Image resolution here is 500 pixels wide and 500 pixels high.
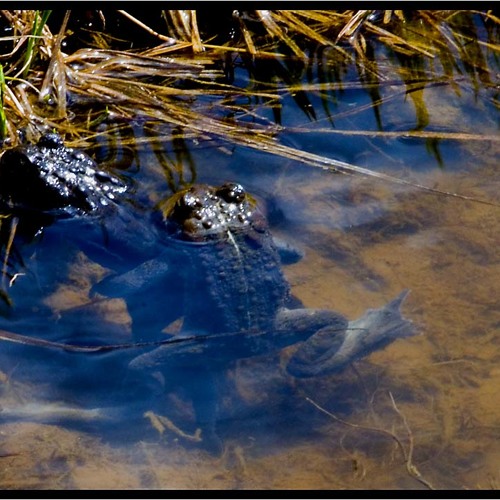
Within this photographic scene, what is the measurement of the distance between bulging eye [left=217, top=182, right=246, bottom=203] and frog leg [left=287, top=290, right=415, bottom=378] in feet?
3.64

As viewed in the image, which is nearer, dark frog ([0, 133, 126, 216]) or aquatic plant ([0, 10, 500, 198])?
Answer: dark frog ([0, 133, 126, 216])

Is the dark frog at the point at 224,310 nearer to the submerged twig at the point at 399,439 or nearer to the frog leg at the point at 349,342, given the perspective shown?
the frog leg at the point at 349,342

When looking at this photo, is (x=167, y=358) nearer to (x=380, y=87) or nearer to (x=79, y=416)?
(x=79, y=416)

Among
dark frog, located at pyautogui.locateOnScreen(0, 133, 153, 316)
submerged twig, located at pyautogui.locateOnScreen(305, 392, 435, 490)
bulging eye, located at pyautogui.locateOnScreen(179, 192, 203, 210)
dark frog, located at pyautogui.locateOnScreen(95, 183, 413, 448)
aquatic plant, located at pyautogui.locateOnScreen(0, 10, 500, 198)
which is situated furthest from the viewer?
aquatic plant, located at pyautogui.locateOnScreen(0, 10, 500, 198)

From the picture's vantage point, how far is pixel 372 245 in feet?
16.6

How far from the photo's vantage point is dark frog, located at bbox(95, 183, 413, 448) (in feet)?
14.2

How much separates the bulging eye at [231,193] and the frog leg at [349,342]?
111 cm

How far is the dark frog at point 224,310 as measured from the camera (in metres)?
4.33

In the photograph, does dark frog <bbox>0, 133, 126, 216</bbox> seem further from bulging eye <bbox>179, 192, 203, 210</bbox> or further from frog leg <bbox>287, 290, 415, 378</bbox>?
frog leg <bbox>287, 290, 415, 378</bbox>

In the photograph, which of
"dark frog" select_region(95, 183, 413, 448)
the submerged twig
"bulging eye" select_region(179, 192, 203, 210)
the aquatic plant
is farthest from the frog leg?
the aquatic plant

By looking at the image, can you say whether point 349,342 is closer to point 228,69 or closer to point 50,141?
point 50,141

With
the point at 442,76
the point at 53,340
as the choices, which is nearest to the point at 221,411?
the point at 53,340

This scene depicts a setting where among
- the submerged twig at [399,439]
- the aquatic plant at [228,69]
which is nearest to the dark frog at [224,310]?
the submerged twig at [399,439]

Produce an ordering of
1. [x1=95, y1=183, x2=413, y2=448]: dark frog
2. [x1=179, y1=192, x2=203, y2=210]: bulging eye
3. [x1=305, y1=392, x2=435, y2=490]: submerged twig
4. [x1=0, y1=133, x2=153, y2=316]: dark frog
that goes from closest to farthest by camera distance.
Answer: [x1=305, y1=392, x2=435, y2=490]: submerged twig
[x1=95, y1=183, x2=413, y2=448]: dark frog
[x1=179, y1=192, x2=203, y2=210]: bulging eye
[x1=0, y1=133, x2=153, y2=316]: dark frog
